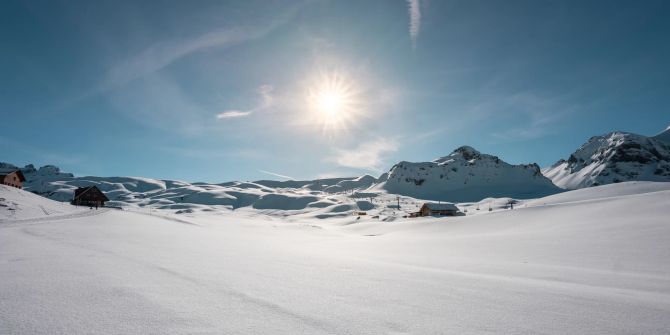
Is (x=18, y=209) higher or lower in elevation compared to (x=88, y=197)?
lower

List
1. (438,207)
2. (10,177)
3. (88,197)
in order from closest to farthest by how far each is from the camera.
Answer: (10,177)
(88,197)
(438,207)

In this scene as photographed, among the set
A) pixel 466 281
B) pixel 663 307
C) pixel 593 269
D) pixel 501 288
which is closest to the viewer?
pixel 663 307

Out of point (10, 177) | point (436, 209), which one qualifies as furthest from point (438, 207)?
point (10, 177)

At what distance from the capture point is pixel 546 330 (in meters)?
3.07

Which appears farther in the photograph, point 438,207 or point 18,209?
point 438,207

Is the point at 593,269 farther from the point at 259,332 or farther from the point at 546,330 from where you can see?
the point at 259,332

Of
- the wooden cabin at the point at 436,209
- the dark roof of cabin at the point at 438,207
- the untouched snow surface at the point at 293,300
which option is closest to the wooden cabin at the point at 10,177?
the untouched snow surface at the point at 293,300

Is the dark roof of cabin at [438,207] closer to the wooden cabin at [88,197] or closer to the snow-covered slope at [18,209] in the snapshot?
the wooden cabin at [88,197]

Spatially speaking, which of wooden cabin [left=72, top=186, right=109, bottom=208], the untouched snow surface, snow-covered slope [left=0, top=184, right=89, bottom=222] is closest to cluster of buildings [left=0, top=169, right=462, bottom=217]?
wooden cabin [left=72, top=186, right=109, bottom=208]

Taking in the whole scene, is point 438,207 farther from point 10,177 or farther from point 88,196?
point 10,177

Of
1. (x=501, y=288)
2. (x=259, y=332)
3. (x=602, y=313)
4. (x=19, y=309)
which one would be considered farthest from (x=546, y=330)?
(x=19, y=309)

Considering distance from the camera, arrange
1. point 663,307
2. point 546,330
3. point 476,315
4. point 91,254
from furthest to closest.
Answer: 1. point 91,254
2. point 663,307
3. point 476,315
4. point 546,330

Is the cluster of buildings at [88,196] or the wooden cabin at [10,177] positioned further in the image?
the cluster of buildings at [88,196]

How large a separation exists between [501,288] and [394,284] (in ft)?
5.54
